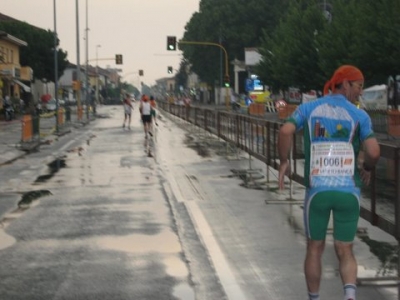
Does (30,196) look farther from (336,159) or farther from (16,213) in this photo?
(336,159)

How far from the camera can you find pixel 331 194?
5.85m

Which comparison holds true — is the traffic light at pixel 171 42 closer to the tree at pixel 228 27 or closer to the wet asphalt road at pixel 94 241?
the wet asphalt road at pixel 94 241

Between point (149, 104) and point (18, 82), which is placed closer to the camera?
point (149, 104)

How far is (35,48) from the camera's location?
9419 cm

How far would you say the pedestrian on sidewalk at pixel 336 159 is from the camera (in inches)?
231

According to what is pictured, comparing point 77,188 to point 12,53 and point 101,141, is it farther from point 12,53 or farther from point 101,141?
point 12,53

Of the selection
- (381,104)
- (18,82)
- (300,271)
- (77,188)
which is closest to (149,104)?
(77,188)

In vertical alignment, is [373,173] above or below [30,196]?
above

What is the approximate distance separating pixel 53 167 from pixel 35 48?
3001 inches

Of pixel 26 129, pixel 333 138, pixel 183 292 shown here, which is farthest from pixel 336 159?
pixel 26 129

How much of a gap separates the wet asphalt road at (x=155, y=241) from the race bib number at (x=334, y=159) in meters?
1.31

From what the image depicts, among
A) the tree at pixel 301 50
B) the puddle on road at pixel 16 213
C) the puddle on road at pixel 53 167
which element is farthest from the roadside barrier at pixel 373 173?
the tree at pixel 301 50

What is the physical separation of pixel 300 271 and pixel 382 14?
3505 cm

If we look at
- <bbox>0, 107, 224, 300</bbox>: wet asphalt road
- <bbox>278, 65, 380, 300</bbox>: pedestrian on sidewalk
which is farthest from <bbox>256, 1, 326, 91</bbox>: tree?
<bbox>278, 65, 380, 300</bbox>: pedestrian on sidewalk
